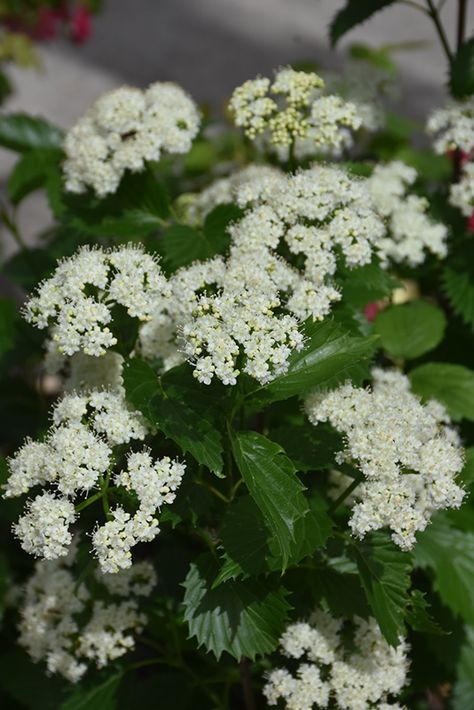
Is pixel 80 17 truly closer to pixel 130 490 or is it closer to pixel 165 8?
pixel 165 8

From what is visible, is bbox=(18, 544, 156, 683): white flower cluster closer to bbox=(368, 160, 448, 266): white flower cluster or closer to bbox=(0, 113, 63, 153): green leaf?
bbox=(368, 160, 448, 266): white flower cluster

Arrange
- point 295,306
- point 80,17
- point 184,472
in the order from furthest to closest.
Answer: point 80,17
point 295,306
point 184,472

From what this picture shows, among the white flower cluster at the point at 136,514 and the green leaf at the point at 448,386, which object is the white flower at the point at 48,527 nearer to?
the white flower cluster at the point at 136,514

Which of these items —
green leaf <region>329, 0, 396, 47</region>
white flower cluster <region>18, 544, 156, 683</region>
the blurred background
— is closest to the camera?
white flower cluster <region>18, 544, 156, 683</region>

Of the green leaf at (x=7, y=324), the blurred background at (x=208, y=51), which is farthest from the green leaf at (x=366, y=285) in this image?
the blurred background at (x=208, y=51)

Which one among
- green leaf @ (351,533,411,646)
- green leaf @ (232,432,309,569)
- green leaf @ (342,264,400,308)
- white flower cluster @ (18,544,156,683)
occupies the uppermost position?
green leaf @ (342,264,400,308)

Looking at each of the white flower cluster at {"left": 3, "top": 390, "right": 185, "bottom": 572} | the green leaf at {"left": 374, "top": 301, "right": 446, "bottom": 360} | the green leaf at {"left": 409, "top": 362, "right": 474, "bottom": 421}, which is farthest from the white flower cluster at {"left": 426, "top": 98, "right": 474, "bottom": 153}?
the white flower cluster at {"left": 3, "top": 390, "right": 185, "bottom": 572}

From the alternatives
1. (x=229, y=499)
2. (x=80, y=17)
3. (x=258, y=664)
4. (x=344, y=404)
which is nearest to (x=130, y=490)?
(x=229, y=499)

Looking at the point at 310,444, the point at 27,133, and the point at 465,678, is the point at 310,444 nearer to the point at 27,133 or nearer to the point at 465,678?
the point at 465,678
